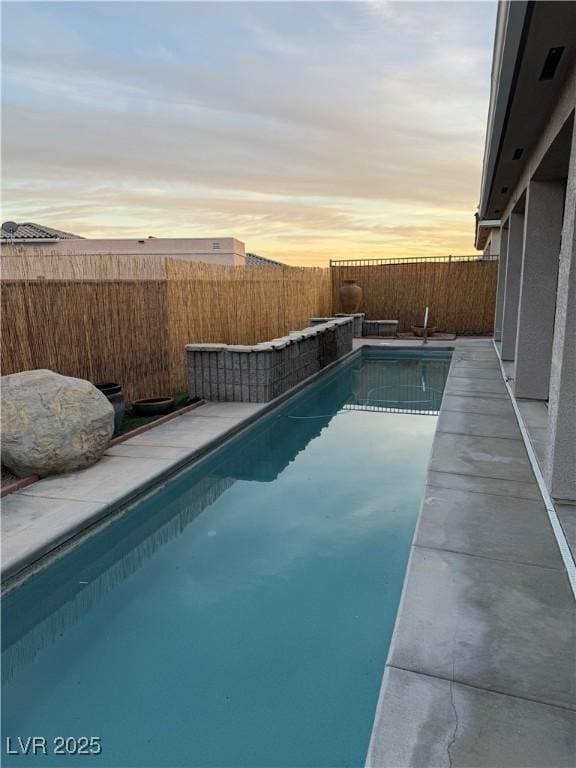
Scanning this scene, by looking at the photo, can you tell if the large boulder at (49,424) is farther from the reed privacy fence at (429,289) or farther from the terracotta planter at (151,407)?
the reed privacy fence at (429,289)

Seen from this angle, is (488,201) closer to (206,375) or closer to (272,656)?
(206,375)

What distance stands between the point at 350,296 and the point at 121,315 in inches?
410

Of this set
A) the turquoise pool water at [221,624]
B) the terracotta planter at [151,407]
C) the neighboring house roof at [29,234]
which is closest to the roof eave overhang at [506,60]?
the turquoise pool water at [221,624]

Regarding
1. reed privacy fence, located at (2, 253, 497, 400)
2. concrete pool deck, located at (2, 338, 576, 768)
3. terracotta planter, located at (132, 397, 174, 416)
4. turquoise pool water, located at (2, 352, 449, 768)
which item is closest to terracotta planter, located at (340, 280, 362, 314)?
reed privacy fence, located at (2, 253, 497, 400)

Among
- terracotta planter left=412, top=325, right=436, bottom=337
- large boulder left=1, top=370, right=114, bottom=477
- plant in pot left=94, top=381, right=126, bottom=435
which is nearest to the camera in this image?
large boulder left=1, top=370, right=114, bottom=477

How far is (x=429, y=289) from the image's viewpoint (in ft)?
52.1

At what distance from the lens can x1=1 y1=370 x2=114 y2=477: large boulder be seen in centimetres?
438

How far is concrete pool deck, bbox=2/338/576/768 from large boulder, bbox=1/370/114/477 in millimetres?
169

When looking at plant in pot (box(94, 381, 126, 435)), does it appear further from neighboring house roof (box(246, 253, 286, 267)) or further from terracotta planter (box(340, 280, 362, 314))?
neighboring house roof (box(246, 253, 286, 267))

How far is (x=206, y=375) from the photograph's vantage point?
24.8ft

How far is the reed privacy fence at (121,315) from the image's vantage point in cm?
538

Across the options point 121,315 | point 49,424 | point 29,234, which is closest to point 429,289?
point 121,315

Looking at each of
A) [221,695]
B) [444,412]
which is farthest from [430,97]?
[221,695]

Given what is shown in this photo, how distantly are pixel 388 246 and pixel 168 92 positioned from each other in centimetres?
1414
